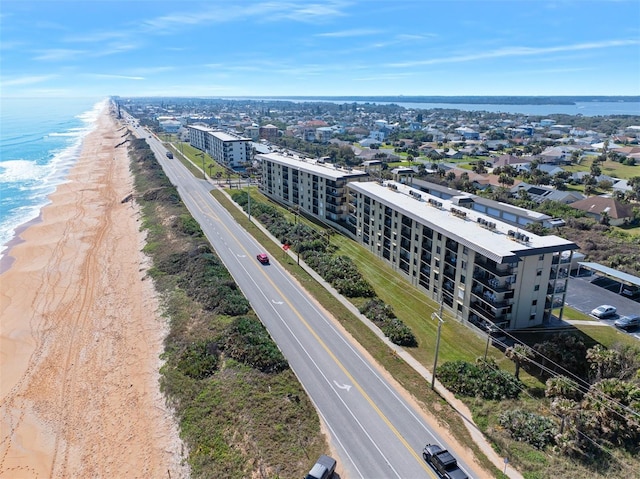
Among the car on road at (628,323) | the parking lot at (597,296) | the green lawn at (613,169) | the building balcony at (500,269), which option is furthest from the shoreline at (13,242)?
the green lawn at (613,169)

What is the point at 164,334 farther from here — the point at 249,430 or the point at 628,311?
the point at 628,311

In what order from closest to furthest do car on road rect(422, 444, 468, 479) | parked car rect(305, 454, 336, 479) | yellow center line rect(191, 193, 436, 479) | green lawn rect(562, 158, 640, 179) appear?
parked car rect(305, 454, 336, 479), car on road rect(422, 444, 468, 479), yellow center line rect(191, 193, 436, 479), green lawn rect(562, 158, 640, 179)

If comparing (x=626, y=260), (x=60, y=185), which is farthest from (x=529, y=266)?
(x=60, y=185)

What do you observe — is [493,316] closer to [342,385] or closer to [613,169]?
[342,385]

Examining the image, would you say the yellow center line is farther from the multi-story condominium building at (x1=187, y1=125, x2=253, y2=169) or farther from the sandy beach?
the multi-story condominium building at (x1=187, y1=125, x2=253, y2=169)

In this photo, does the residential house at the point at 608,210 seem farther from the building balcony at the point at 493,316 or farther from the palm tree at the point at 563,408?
the palm tree at the point at 563,408

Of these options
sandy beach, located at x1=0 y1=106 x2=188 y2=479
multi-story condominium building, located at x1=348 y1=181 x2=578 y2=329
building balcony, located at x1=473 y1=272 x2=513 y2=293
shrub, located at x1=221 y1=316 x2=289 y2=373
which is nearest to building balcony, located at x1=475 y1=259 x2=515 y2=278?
multi-story condominium building, located at x1=348 y1=181 x2=578 y2=329

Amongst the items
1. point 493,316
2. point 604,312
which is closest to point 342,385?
point 493,316
